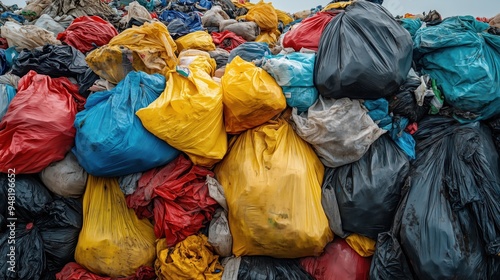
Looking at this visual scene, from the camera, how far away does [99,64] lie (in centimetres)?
221

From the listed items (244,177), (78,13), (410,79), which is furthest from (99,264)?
(78,13)

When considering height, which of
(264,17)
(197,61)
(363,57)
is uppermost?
(363,57)

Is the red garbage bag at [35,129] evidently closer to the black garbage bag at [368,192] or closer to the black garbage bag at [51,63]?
the black garbage bag at [51,63]

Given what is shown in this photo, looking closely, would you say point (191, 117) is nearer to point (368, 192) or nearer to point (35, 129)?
point (35, 129)

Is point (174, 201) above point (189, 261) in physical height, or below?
above

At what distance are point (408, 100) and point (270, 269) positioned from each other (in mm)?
1212

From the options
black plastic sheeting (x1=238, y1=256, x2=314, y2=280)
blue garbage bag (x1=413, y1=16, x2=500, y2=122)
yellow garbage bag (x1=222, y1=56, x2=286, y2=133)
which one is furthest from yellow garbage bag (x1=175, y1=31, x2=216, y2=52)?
black plastic sheeting (x1=238, y1=256, x2=314, y2=280)

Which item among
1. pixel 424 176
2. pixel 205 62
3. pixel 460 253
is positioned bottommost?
pixel 460 253

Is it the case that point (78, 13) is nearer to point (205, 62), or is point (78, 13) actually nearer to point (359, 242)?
point (205, 62)

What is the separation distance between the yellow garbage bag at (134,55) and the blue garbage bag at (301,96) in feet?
2.58

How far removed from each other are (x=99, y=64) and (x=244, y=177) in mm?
1106

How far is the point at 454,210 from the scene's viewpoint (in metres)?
1.89

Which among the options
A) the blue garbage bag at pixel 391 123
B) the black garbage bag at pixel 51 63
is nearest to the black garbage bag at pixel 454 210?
the blue garbage bag at pixel 391 123

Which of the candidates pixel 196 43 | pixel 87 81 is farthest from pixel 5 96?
A: pixel 196 43
